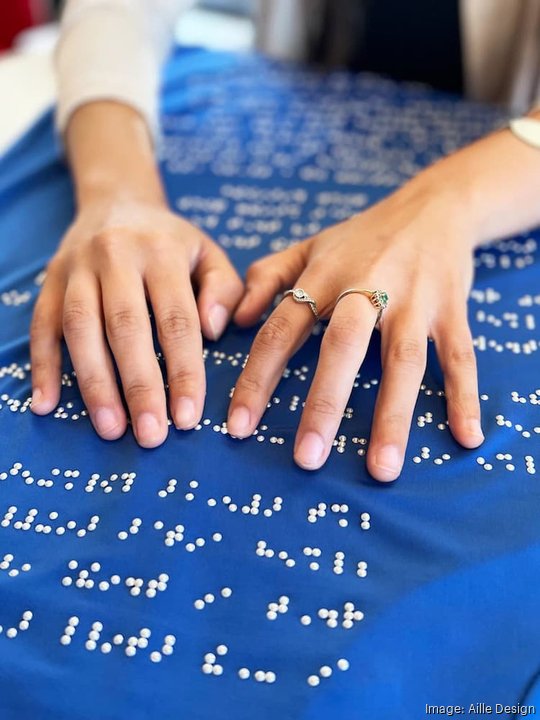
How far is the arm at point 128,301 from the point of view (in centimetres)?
65

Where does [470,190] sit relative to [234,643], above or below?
above

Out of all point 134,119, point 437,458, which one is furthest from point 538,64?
point 437,458

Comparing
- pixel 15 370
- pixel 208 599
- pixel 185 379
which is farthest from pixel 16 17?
pixel 208 599

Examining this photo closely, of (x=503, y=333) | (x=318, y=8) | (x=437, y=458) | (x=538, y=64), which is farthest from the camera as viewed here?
(x=318, y=8)

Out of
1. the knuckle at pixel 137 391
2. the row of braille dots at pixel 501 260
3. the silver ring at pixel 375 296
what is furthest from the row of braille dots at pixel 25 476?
the row of braille dots at pixel 501 260

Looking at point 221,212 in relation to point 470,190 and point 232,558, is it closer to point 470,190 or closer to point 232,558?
point 470,190

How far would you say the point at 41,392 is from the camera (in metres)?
0.68

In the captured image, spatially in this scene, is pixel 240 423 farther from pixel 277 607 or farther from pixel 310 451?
pixel 277 607

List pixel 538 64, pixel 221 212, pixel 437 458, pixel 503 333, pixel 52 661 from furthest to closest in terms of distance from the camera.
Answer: pixel 538 64
pixel 221 212
pixel 503 333
pixel 437 458
pixel 52 661

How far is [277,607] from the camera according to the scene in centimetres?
52

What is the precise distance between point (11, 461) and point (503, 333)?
1.77 feet

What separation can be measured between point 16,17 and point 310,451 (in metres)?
2.44

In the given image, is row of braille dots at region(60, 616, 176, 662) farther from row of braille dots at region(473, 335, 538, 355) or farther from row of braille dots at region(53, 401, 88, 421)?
row of braille dots at region(473, 335, 538, 355)

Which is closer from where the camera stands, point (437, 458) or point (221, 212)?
point (437, 458)
